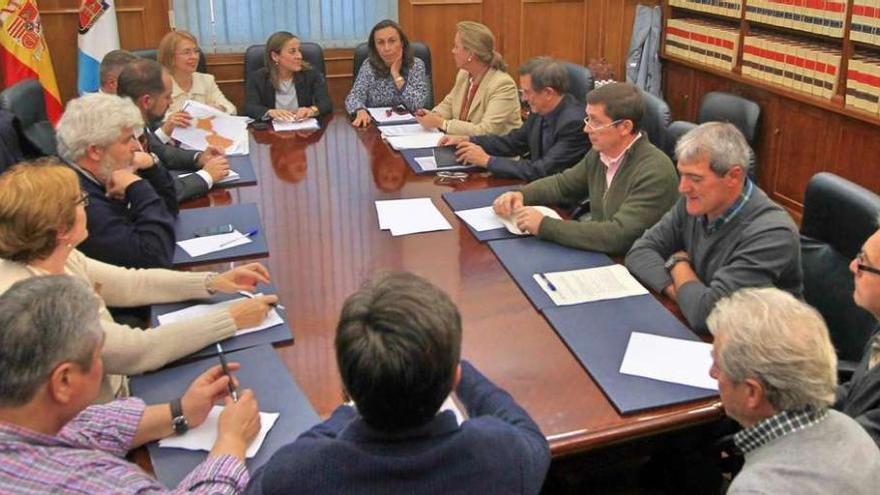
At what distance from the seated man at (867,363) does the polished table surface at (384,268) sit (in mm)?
286

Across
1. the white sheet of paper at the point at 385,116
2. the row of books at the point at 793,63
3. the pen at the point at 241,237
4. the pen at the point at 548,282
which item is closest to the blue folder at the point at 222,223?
the pen at the point at 241,237

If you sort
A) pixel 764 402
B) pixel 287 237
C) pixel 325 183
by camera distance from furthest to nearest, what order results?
1. pixel 325 183
2. pixel 287 237
3. pixel 764 402

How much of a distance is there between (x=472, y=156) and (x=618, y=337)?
61.3 inches

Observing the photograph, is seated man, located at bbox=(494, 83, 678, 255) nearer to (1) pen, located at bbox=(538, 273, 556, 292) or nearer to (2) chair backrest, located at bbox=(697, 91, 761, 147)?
(1) pen, located at bbox=(538, 273, 556, 292)

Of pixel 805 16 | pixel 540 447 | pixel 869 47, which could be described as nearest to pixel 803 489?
pixel 540 447

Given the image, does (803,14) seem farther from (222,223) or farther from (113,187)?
(113,187)

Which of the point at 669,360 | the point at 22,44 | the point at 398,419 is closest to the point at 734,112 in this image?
the point at 669,360

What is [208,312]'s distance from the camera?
2.05 m

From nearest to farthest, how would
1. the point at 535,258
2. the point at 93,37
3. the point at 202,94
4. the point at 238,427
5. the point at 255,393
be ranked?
the point at 238,427, the point at 255,393, the point at 535,258, the point at 202,94, the point at 93,37

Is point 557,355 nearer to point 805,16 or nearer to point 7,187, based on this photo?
point 7,187

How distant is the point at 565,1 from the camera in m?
5.79

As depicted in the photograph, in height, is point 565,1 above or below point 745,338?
above

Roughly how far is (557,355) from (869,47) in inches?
129

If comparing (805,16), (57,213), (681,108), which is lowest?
(681,108)
